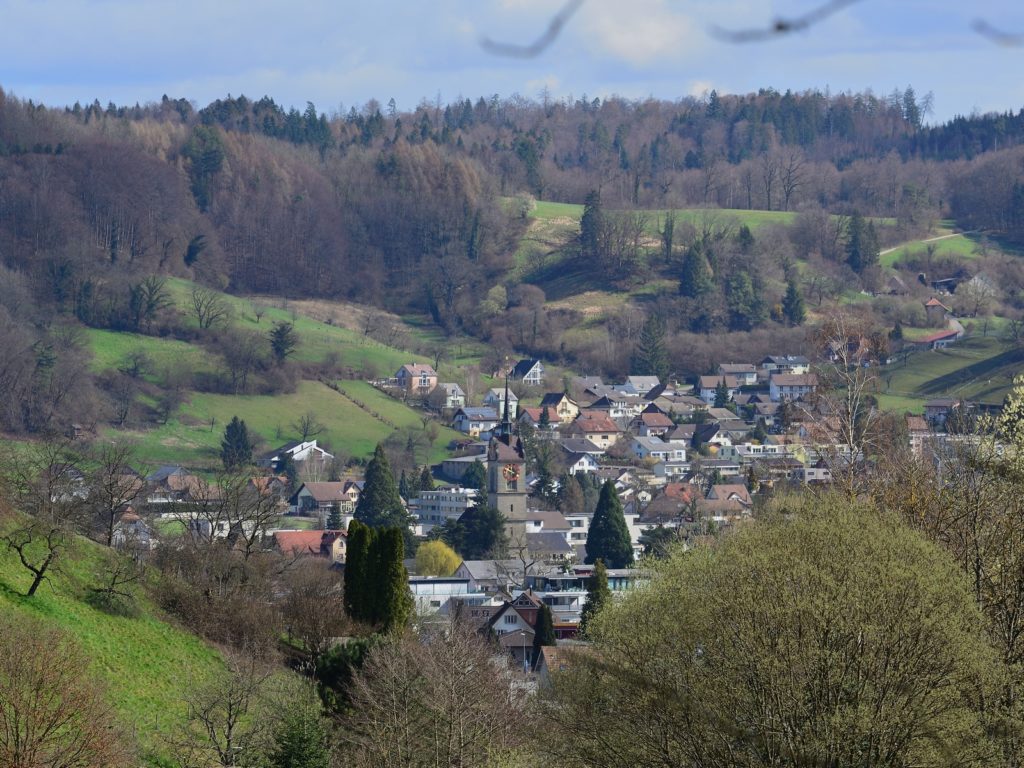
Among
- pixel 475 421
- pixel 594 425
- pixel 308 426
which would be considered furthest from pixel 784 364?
pixel 308 426

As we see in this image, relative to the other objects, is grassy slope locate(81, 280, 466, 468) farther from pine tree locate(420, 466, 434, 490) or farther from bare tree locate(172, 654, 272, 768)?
bare tree locate(172, 654, 272, 768)

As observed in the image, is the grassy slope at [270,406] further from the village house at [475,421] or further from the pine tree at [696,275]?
the pine tree at [696,275]

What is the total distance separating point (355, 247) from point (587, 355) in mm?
24021

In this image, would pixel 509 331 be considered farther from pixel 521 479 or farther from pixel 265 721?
pixel 265 721

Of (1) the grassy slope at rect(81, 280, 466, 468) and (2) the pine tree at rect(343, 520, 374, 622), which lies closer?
(2) the pine tree at rect(343, 520, 374, 622)

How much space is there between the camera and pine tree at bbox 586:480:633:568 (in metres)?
57.0

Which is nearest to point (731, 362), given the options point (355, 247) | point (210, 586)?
point (355, 247)

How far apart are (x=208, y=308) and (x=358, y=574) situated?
200 feet

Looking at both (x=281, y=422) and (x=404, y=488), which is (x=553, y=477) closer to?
(x=404, y=488)

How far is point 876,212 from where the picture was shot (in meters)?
132

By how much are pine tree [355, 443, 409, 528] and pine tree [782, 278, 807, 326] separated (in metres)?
46.8

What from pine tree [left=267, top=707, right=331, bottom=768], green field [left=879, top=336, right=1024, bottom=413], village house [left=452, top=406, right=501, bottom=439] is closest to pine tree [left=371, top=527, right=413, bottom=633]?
pine tree [left=267, top=707, right=331, bottom=768]

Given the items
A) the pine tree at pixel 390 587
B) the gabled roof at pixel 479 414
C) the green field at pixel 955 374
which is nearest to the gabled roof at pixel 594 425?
the gabled roof at pixel 479 414

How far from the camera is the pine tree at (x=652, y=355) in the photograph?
10087 centimetres
